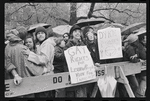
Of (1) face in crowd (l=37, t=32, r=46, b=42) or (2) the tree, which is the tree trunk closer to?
(2) the tree

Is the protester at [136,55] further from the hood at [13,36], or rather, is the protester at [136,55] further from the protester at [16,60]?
the hood at [13,36]

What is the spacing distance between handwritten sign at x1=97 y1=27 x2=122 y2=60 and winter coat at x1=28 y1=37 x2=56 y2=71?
1103 millimetres

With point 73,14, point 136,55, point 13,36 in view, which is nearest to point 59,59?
point 13,36

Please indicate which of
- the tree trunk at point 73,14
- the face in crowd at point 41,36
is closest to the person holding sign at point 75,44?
the face in crowd at point 41,36

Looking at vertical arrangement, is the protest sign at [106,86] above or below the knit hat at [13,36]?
below

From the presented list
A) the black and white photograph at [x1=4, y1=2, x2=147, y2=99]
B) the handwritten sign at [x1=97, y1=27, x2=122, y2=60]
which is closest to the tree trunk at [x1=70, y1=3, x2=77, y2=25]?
the black and white photograph at [x1=4, y1=2, x2=147, y2=99]

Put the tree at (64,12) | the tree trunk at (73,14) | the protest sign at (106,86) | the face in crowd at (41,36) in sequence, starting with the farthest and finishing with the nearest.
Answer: the tree trunk at (73,14), the tree at (64,12), the protest sign at (106,86), the face in crowd at (41,36)

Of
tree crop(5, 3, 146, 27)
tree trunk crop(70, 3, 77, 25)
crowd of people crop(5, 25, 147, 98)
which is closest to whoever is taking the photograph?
crowd of people crop(5, 25, 147, 98)

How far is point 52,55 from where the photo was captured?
305 centimetres

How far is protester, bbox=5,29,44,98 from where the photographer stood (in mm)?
2715

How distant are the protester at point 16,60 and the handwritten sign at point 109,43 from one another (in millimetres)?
1467

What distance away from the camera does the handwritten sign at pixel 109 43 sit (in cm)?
358

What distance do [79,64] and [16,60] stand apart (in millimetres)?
1130

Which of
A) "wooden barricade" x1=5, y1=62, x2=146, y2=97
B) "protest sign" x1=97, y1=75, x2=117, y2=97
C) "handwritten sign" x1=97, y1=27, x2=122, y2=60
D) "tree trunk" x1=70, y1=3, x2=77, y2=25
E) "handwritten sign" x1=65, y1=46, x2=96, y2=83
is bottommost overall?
"protest sign" x1=97, y1=75, x2=117, y2=97
